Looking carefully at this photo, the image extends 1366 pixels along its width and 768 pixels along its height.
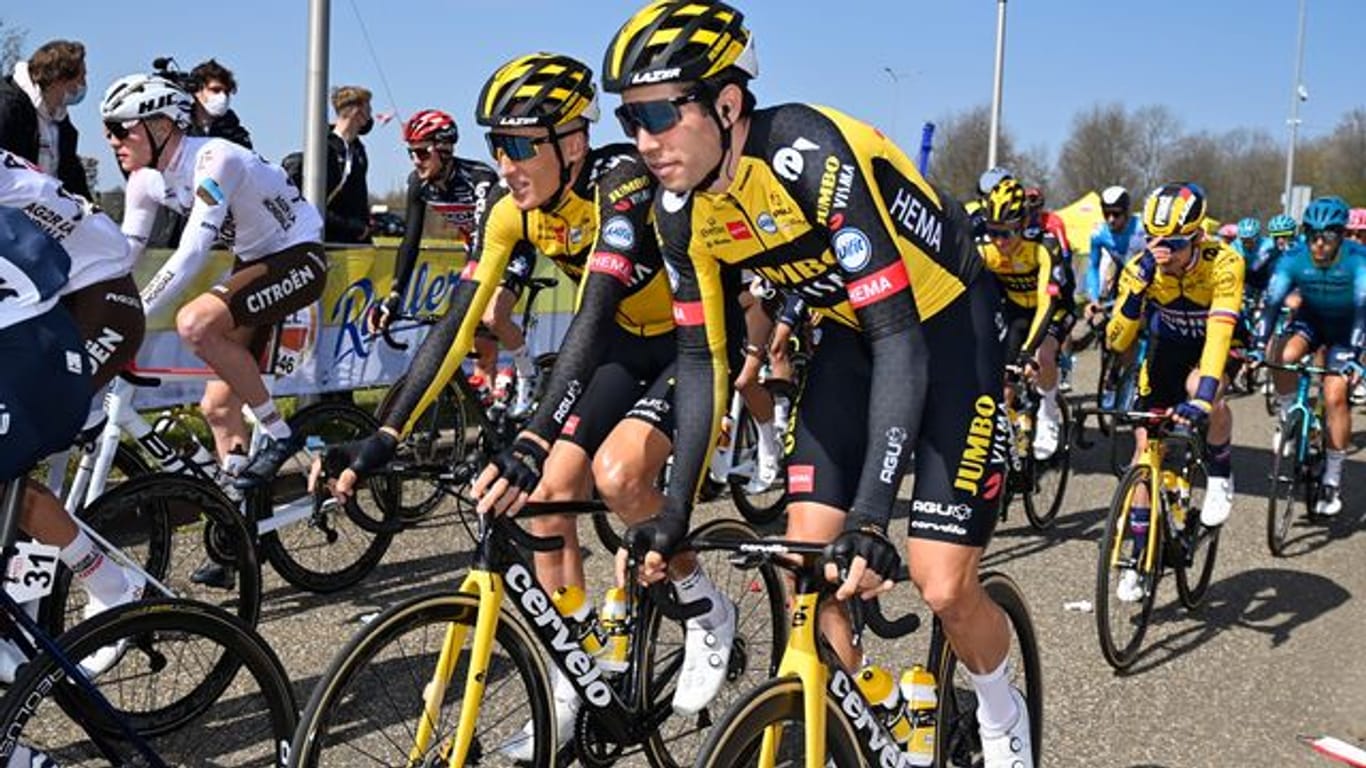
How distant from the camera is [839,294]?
3.60 meters

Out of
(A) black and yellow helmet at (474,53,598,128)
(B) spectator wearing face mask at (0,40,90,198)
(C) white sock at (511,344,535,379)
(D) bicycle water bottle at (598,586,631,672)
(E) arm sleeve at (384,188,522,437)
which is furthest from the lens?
(C) white sock at (511,344,535,379)

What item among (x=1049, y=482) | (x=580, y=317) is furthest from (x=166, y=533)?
(x=1049, y=482)

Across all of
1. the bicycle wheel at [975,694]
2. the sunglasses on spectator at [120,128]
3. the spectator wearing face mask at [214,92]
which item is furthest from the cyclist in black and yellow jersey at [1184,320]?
the spectator wearing face mask at [214,92]

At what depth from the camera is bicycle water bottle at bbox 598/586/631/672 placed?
398 centimetres

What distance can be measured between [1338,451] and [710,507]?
4.50 metres

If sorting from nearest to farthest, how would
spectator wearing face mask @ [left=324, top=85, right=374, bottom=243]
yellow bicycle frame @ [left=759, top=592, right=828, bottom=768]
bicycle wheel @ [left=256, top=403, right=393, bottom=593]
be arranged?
yellow bicycle frame @ [left=759, top=592, right=828, bottom=768] → bicycle wheel @ [left=256, top=403, right=393, bottom=593] → spectator wearing face mask @ [left=324, top=85, right=374, bottom=243]

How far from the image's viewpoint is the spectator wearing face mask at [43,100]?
7586 millimetres

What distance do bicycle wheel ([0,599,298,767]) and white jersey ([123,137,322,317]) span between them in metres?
1.87

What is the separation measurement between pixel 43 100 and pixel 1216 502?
7.22 metres

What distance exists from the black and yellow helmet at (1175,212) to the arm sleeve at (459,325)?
3.56m

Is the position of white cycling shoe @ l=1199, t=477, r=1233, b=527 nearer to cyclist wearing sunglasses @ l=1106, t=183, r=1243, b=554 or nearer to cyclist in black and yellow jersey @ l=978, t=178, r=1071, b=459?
cyclist wearing sunglasses @ l=1106, t=183, r=1243, b=554

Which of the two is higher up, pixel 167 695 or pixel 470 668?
pixel 470 668

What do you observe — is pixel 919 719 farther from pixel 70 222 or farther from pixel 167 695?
pixel 70 222

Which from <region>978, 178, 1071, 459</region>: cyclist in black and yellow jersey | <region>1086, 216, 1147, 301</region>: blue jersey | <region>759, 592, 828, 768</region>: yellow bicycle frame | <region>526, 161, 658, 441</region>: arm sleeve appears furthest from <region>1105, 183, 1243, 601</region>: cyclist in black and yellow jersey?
<region>1086, 216, 1147, 301</region>: blue jersey
